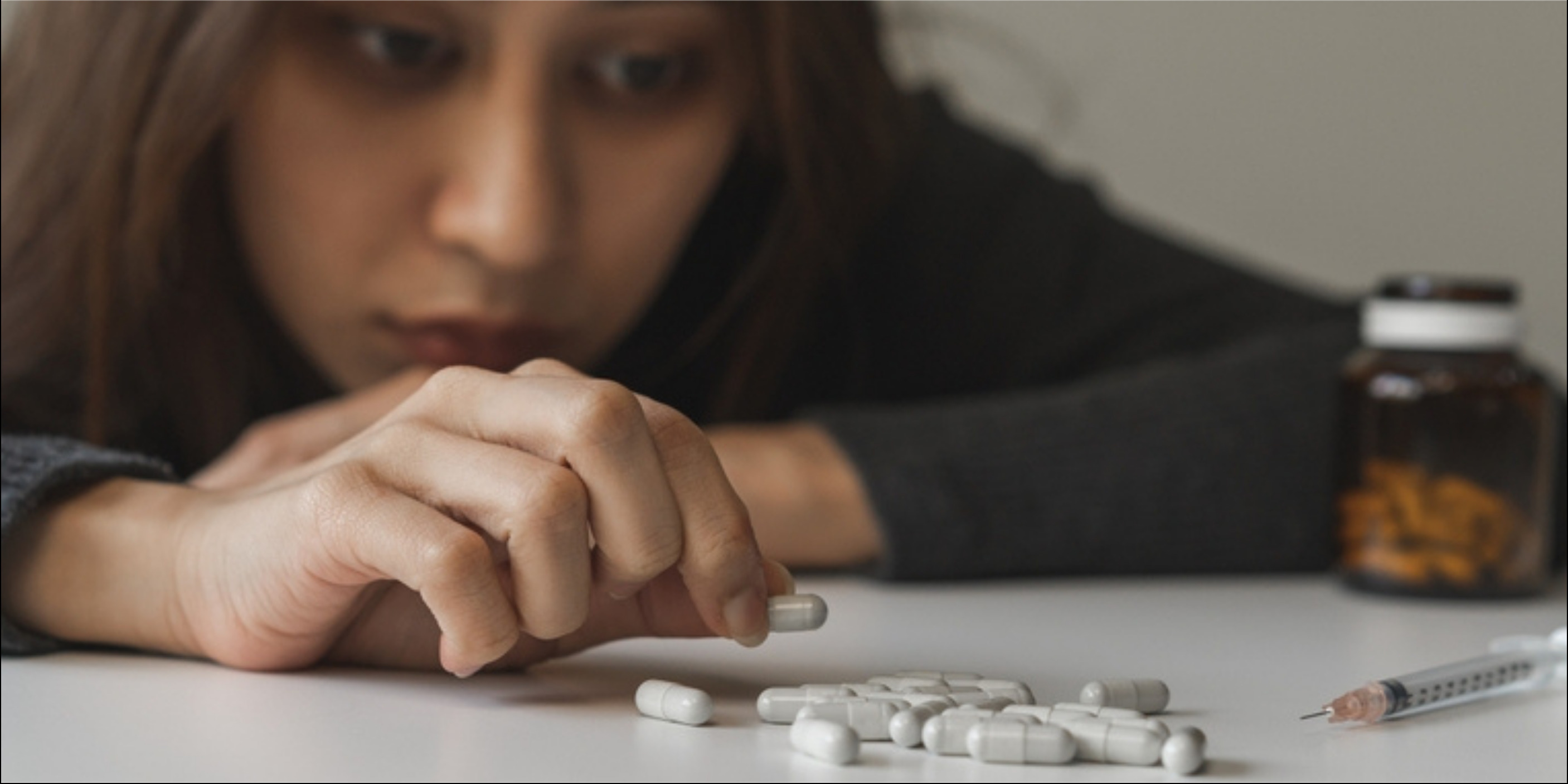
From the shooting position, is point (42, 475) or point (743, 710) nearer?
point (743, 710)

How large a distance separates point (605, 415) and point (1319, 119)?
44.0 inches

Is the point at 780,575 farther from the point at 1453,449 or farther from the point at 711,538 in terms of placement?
the point at 1453,449

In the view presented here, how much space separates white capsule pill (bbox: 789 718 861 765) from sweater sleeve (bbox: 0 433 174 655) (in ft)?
0.95

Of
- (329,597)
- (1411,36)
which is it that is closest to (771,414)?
(329,597)

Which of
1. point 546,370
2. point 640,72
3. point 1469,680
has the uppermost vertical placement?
point 640,72

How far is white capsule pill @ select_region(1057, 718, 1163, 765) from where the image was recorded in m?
0.44

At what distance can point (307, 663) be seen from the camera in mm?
551

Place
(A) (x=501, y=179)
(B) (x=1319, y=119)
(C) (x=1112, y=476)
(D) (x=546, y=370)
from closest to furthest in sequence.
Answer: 1. (D) (x=546, y=370)
2. (A) (x=501, y=179)
3. (C) (x=1112, y=476)
4. (B) (x=1319, y=119)

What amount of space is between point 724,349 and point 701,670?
51cm

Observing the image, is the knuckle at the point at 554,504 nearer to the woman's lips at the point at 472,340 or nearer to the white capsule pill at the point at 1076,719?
the white capsule pill at the point at 1076,719

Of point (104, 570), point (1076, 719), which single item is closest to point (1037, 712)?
point (1076, 719)

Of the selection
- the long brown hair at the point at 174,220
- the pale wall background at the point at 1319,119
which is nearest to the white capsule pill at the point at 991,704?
the long brown hair at the point at 174,220

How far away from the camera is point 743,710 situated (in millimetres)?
497

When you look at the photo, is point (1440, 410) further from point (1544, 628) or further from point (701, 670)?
point (701, 670)
